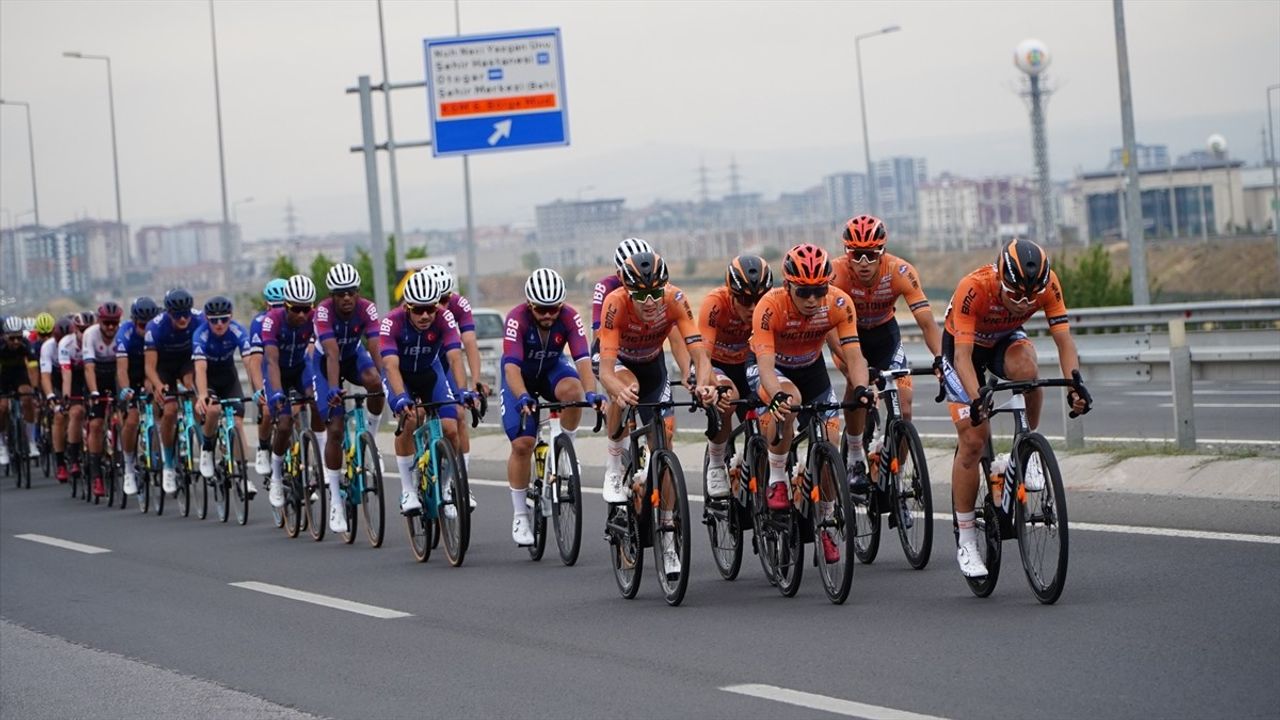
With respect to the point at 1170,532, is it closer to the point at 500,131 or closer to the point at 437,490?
the point at 437,490

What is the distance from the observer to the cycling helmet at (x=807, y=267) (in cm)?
970

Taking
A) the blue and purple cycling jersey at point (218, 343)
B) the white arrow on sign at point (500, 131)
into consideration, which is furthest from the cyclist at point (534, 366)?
the white arrow on sign at point (500, 131)

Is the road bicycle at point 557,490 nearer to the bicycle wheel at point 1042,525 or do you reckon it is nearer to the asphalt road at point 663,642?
the asphalt road at point 663,642

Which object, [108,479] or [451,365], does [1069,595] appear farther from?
[108,479]

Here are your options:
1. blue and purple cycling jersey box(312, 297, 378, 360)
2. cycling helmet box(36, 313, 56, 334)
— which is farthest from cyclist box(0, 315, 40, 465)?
blue and purple cycling jersey box(312, 297, 378, 360)

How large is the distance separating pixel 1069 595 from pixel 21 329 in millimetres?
17912

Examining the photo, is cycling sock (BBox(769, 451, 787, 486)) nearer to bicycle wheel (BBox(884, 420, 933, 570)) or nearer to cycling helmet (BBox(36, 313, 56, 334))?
bicycle wheel (BBox(884, 420, 933, 570))

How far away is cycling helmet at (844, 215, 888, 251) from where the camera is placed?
1084cm

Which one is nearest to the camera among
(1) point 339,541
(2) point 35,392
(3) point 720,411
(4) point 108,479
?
(3) point 720,411

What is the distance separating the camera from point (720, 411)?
10.3m

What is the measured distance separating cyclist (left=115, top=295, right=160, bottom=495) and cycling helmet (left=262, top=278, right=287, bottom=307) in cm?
320

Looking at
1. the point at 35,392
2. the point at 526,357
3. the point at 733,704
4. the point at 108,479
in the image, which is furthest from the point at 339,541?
the point at 35,392

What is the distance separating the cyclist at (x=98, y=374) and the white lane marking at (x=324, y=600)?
7.87m

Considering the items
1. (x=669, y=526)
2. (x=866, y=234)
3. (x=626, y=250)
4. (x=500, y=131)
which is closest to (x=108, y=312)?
(x=626, y=250)
